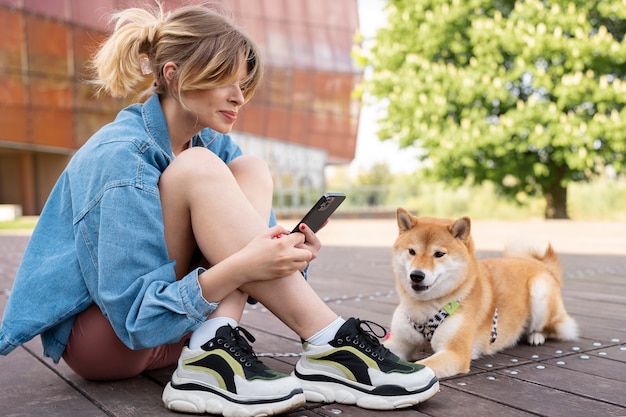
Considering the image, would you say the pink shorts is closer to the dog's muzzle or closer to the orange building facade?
the dog's muzzle

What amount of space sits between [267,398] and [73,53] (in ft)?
60.3

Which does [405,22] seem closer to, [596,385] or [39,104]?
[39,104]

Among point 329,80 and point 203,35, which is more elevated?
point 329,80

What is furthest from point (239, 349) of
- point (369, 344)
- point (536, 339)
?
point (536, 339)

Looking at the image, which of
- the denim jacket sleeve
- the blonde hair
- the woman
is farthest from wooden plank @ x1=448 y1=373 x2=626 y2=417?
the blonde hair

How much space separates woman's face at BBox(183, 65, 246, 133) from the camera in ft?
6.29

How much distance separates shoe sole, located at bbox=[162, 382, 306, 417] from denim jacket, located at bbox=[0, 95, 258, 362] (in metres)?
0.16

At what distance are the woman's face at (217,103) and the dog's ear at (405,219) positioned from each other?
80 centimetres

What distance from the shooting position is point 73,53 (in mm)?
17969

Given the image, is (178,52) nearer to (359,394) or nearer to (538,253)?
(359,394)

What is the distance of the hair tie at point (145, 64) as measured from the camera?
1.99 meters

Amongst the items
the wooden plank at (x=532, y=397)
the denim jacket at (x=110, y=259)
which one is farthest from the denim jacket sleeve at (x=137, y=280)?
the wooden plank at (x=532, y=397)

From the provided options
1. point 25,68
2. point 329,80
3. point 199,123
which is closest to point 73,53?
point 25,68

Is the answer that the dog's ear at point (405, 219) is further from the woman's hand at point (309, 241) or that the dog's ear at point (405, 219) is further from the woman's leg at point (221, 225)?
the woman's leg at point (221, 225)
